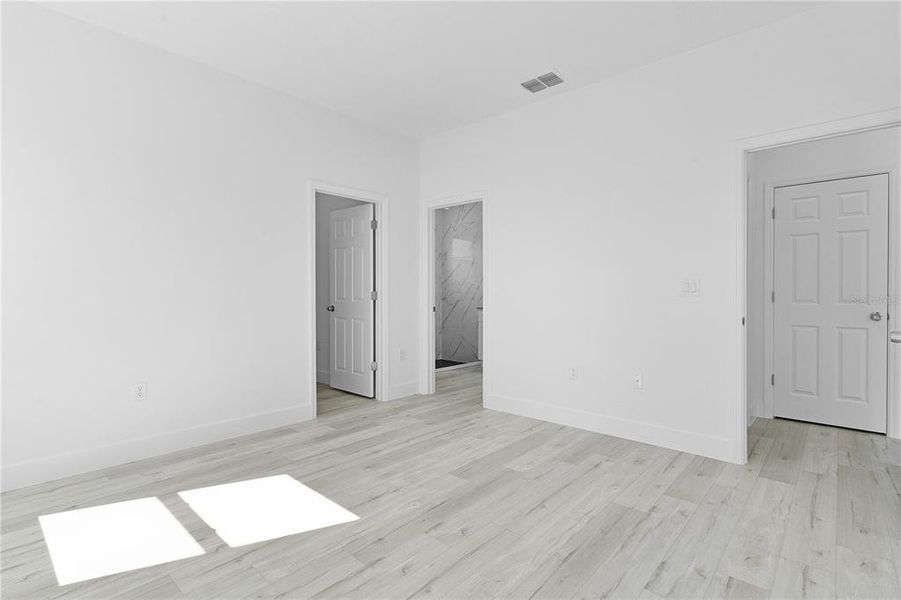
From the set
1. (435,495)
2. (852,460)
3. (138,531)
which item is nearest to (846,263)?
(852,460)

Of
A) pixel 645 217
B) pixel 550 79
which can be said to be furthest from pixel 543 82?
pixel 645 217

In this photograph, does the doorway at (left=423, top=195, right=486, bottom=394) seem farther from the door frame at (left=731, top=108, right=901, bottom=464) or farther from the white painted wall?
the door frame at (left=731, top=108, right=901, bottom=464)

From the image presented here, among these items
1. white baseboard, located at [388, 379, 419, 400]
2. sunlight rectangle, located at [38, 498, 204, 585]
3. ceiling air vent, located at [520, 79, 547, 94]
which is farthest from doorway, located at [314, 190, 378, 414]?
sunlight rectangle, located at [38, 498, 204, 585]

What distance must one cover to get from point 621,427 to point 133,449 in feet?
11.4

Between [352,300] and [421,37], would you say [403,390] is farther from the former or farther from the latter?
[421,37]

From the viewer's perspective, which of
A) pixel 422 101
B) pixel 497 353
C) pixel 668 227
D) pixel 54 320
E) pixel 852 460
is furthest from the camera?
pixel 497 353

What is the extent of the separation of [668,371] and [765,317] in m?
1.48

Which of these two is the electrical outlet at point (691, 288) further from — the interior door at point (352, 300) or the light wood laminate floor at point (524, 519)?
the interior door at point (352, 300)

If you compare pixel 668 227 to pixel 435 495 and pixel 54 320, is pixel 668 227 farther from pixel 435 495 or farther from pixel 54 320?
pixel 54 320

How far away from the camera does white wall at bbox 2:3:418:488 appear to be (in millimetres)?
2650

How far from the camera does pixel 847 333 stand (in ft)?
12.2

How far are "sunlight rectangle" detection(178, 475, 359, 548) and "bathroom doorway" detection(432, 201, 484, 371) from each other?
15.8 ft

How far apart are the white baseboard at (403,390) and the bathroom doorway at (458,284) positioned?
2.37 metres

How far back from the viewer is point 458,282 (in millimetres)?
7445
